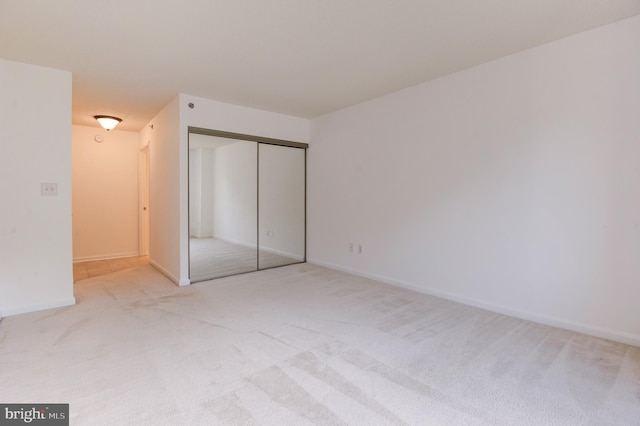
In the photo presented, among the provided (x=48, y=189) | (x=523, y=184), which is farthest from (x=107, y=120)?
(x=523, y=184)

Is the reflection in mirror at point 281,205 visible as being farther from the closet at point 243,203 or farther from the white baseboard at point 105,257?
the white baseboard at point 105,257

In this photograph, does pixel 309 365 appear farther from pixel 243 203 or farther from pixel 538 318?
pixel 243 203

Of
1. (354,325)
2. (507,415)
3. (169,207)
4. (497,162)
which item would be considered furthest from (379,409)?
(169,207)

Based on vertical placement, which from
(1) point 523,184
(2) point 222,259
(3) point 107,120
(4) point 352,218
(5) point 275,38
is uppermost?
(5) point 275,38

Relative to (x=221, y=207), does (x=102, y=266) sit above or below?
below

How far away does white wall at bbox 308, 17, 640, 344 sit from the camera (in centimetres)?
252

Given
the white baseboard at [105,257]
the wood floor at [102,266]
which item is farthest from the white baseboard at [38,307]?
the white baseboard at [105,257]

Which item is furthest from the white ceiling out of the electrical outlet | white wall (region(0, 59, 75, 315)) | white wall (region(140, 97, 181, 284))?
the electrical outlet

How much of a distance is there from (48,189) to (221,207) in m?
2.04

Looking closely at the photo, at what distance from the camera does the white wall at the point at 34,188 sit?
3.06 metres

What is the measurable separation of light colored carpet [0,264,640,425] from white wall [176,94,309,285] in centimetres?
92

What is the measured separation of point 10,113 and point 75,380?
272cm

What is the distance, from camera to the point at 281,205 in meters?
5.27

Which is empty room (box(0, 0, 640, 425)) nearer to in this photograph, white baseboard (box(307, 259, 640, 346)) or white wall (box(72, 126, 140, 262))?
white baseboard (box(307, 259, 640, 346))
